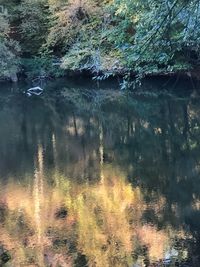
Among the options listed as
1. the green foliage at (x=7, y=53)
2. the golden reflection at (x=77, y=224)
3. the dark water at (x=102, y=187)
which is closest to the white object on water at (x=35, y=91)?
the green foliage at (x=7, y=53)

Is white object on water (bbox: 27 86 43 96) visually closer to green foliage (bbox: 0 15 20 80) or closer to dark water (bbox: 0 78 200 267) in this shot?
green foliage (bbox: 0 15 20 80)

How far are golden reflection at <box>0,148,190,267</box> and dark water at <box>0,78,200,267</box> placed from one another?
19 mm

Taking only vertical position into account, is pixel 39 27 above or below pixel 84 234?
above

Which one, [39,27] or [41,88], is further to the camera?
[39,27]

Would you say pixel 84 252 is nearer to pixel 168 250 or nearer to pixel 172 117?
pixel 168 250

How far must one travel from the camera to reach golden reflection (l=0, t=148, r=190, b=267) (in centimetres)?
864

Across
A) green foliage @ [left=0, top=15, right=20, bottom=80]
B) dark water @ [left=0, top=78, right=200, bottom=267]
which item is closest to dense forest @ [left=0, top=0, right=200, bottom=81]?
green foliage @ [left=0, top=15, right=20, bottom=80]

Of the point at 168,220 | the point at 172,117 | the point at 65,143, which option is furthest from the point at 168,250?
the point at 172,117

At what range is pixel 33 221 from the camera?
10.2 metres

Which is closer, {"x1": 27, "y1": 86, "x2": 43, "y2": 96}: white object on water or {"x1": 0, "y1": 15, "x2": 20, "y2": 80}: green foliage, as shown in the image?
{"x1": 27, "y1": 86, "x2": 43, "y2": 96}: white object on water

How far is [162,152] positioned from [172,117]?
17.9 feet

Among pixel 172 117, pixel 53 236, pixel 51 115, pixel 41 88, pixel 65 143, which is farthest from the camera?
pixel 41 88

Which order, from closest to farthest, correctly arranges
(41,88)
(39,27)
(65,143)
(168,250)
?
(168,250), (65,143), (41,88), (39,27)

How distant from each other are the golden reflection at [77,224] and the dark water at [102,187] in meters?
0.02
